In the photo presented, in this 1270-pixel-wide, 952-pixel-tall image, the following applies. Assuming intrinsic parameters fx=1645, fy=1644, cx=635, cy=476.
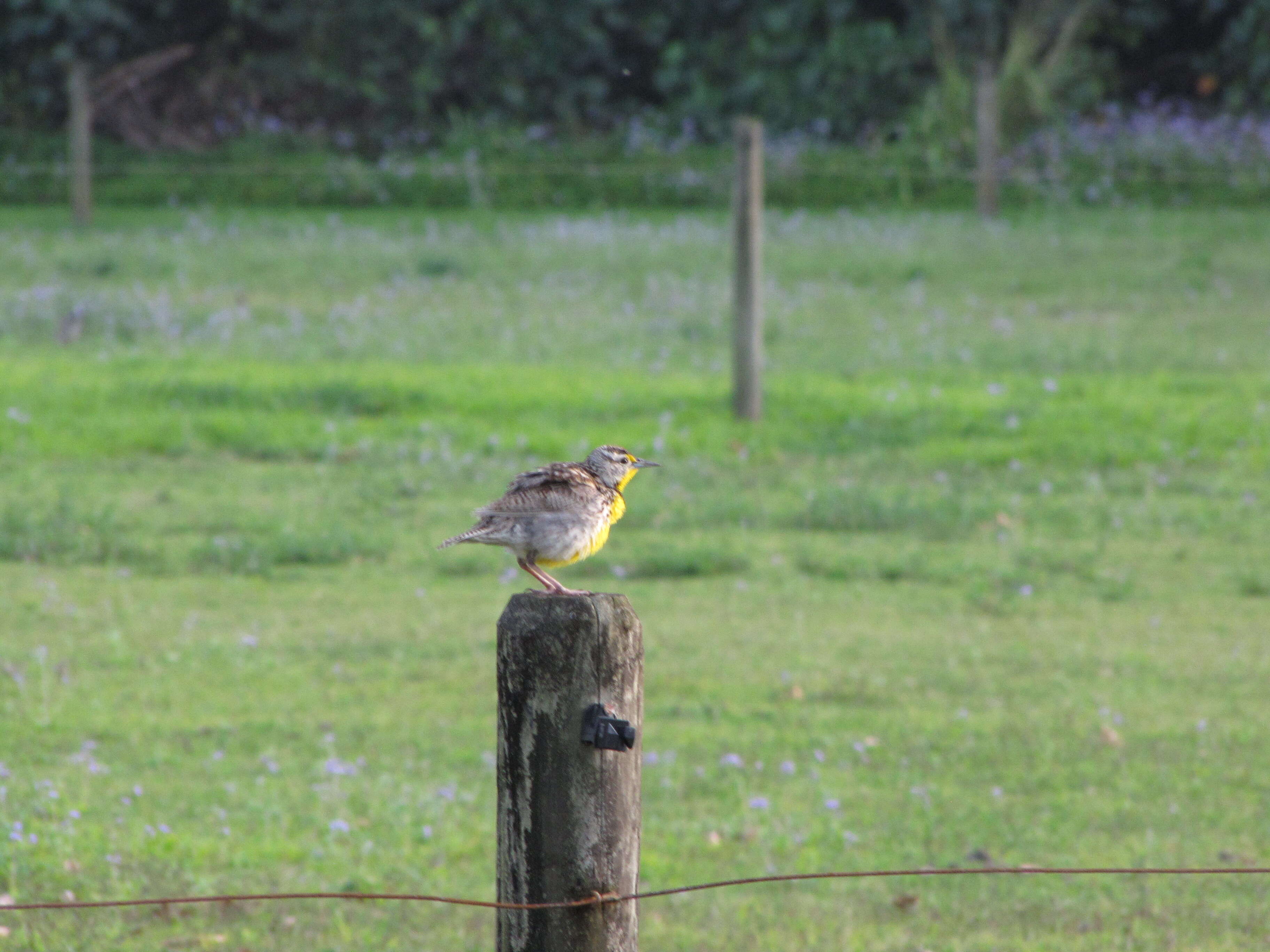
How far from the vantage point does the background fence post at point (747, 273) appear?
33.8 ft

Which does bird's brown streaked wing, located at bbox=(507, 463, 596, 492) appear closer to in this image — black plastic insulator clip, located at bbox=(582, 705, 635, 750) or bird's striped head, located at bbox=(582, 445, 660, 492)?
bird's striped head, located at bbox=(582, 445, 660, 492)

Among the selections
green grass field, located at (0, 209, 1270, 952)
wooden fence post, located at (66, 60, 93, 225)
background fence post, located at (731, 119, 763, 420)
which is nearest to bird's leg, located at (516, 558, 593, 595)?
green grass field, located at (0, 209, 1270, 952)

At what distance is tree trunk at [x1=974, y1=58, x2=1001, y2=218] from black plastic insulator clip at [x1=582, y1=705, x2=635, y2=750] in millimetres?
13787

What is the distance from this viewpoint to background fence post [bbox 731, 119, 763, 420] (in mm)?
10312

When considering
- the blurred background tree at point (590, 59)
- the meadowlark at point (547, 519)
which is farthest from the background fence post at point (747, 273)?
the blurred background tree at point (590, 59)

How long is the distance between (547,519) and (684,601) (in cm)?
427

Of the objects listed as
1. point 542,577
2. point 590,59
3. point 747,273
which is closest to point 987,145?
point 590,59

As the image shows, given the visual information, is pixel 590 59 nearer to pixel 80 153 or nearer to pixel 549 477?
pixel 80 153

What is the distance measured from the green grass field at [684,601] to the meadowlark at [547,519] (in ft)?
5.38

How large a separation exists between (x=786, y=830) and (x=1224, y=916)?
1.31 meters

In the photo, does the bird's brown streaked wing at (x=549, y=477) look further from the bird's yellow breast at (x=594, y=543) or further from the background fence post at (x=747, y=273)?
the background fence post at (x=747, y=273)

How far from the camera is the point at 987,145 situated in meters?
18.3

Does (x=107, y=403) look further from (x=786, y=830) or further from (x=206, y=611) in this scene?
(x=786, y=830)

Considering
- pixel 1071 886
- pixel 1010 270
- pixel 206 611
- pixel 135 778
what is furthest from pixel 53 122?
pixel 1071 886
